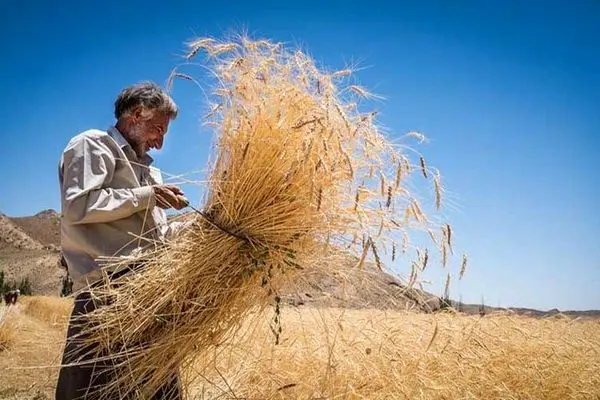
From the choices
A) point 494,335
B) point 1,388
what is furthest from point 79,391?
point 494,335

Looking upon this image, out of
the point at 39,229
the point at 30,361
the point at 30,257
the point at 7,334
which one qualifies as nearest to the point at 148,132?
the point at 30,361

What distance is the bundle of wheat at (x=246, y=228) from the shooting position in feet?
5.78

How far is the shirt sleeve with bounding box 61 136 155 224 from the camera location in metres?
1.70

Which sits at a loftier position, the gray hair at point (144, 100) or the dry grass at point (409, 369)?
the gray hair at point (144, 100)

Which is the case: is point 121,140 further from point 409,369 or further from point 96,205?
point 409,369

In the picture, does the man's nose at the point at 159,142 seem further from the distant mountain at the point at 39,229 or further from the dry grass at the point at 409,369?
the distant mountain at the point at 39,229

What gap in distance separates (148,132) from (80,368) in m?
0.97

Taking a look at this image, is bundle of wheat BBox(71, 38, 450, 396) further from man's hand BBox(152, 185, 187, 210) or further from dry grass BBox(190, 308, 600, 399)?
dry grass BBox(190, 308, 600, 399)

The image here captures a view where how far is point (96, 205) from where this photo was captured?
168cm

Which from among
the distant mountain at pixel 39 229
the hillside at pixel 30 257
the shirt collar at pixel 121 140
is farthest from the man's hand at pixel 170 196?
the distant mountain at pixel 39 229

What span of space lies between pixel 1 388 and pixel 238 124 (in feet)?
11.8

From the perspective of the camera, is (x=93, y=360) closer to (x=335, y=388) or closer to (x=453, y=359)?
(x=335, y=388)

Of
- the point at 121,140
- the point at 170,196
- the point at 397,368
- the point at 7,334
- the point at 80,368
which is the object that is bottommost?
the point at 7,334

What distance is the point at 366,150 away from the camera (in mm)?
1959
